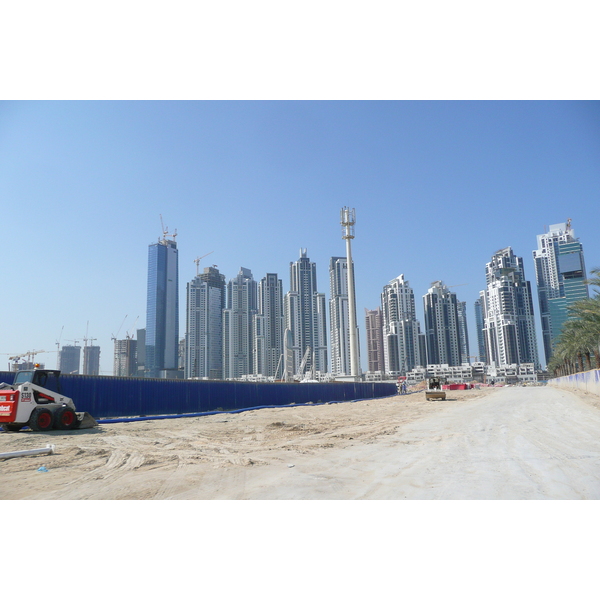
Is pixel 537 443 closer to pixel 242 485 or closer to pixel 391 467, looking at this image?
pixel 391 467

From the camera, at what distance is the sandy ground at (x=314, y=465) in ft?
26.0

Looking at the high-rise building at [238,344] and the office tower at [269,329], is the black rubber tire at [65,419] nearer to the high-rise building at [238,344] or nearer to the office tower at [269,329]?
the office tower at [269,329]

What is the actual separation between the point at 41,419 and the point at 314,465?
1127cm

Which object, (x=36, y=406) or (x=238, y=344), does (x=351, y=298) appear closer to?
(x=36, y=406)

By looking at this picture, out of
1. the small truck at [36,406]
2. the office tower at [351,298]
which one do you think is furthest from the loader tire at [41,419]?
the office tower at [351,298]

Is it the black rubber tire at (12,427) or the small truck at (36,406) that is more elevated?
the small truck at (36,406)

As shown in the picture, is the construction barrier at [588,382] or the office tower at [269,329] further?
the office tower at [269,329]

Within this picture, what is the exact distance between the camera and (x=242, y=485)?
27.6ft

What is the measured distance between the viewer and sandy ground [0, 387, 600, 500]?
793 centimetres

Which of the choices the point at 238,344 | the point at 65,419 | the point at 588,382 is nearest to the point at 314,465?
the point at 65,419

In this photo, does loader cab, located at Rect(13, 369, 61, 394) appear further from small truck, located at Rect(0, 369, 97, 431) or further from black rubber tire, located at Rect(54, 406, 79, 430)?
black rubber tire, located at Rect(54, 406, 79, 430)
